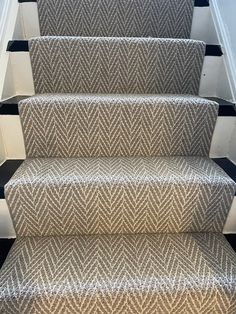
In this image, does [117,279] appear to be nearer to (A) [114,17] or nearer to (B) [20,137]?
(B) [20,137]

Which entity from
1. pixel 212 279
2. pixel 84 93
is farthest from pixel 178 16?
pixel 212 279

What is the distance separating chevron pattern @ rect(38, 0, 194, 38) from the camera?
127 centimetres

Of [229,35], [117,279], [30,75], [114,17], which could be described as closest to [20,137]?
[30,75]

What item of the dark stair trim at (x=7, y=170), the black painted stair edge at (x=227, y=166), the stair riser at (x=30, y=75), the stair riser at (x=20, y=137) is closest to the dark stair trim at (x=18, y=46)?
the stair riser at (x=30, y=75)

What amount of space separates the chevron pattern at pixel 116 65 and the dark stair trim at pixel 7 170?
1.11 feet

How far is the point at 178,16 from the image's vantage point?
4.30 ft

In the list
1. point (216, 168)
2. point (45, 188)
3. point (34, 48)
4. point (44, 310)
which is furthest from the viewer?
point (34, 48)

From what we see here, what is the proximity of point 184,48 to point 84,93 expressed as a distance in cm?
45

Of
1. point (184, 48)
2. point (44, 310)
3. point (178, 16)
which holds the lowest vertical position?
point (44, 310)

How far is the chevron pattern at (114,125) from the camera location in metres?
0.98

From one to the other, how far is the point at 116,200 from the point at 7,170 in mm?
389

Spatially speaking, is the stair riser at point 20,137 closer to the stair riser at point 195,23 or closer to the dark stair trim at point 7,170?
the dark stair trim at point 7,170

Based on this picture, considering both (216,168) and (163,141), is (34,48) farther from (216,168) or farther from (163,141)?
(216,168)

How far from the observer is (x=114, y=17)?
4.25 ft
